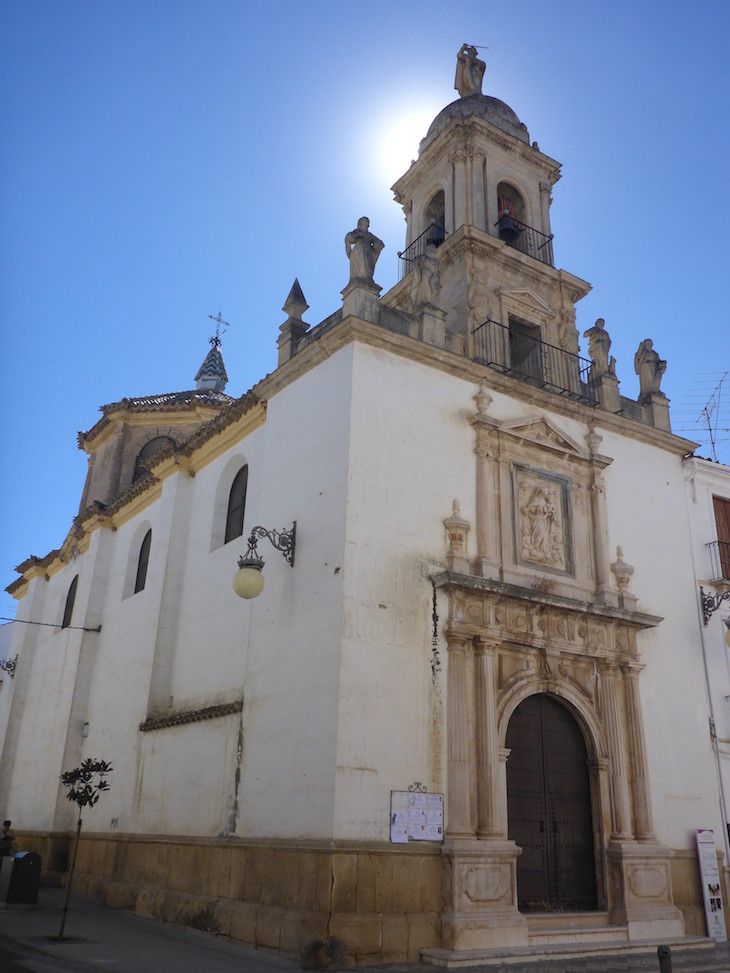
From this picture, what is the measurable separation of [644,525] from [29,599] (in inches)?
714

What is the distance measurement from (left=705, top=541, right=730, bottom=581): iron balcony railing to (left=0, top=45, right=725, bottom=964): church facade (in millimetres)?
672

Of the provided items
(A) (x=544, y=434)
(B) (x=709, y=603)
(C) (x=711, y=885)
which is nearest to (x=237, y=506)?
(A) (x=544, y=434)

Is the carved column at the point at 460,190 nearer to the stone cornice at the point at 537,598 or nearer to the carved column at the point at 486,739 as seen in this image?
the stone cornice at the point at 537,598

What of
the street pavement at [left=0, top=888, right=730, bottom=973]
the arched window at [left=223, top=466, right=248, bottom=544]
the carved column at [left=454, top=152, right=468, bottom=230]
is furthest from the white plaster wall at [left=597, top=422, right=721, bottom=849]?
the arched window at [left=223, top=466, right=248, bottom=544]

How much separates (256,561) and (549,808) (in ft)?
18.5

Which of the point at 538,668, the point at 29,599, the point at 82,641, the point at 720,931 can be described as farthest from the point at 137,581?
the point at 720,931

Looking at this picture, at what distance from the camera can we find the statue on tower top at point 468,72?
19219mm

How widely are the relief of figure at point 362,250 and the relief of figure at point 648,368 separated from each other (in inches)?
255

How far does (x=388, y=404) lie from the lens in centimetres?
1267

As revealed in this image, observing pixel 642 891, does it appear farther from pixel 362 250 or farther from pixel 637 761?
pixel 362 250

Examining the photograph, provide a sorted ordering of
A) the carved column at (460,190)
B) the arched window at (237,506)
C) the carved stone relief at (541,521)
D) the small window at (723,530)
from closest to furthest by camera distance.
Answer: the carved stone relief at (541,521), the arched window at (237,506), the small window at (723,530), the carved column at (460,190)

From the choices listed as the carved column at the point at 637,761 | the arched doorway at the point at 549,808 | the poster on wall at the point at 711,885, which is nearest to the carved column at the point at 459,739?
the arched doorway at the point at 549,808

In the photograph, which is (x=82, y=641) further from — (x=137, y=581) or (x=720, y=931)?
(x=720, y=931)

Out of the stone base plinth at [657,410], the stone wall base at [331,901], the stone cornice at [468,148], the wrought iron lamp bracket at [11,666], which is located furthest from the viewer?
the wrought iron lamp bracket at [11,666]
